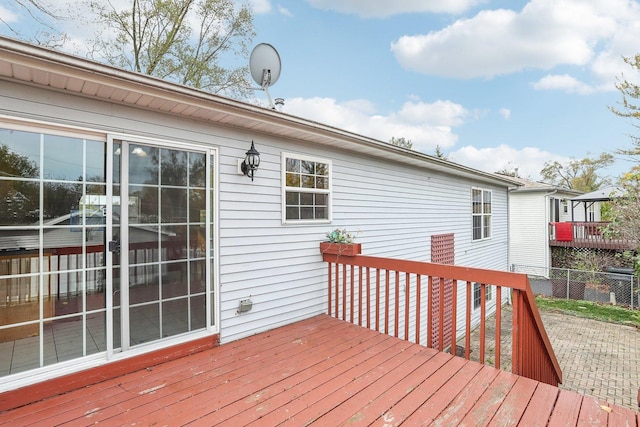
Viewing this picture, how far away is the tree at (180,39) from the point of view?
9.72 m

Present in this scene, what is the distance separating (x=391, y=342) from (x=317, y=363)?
930 millimetres

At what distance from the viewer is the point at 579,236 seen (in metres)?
13.4

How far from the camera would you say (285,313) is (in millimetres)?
3961

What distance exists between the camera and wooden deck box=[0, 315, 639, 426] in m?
2.02

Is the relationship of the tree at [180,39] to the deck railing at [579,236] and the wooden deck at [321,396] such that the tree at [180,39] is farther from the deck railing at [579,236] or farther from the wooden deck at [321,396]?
the deck railing at [579,236]

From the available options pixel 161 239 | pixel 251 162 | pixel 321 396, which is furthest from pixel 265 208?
pixel 321 396

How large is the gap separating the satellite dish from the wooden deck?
4001mm

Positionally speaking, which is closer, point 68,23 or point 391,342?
point 391,342

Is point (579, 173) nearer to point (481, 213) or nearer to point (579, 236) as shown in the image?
point (579, 236)

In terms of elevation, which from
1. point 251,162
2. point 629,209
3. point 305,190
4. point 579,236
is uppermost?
point 251,162

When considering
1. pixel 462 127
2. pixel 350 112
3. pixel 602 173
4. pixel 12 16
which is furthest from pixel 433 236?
pixel 602 173

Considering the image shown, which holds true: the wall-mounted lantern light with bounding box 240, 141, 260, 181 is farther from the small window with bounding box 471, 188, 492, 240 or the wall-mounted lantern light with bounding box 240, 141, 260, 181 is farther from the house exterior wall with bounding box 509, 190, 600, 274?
the house exterior wall with bounding box 509, 190, 600, 274

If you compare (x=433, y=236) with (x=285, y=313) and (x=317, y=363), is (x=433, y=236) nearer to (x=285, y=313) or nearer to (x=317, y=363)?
(x=285, y=313)

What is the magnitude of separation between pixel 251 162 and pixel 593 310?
1226 cm
